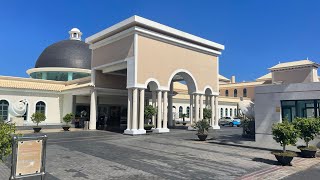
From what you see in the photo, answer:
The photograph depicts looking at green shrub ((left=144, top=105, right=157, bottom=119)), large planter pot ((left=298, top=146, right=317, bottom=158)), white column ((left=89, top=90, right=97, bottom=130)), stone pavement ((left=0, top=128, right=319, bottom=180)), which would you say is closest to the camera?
stone pavement ((left=0, top=128, right=319, bottom=180))

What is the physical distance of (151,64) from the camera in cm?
2755

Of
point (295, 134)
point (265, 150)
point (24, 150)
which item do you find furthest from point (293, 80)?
point (24, 150)

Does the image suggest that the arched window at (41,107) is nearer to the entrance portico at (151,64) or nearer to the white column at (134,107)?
the entrance portico at (151,64)

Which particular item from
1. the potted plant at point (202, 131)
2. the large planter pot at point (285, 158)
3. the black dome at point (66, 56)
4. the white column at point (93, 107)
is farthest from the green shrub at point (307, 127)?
the black dome at point (66, 56)

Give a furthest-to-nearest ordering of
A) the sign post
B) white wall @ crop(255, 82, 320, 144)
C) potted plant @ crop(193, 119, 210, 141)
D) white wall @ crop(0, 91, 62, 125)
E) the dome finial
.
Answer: the dome finial, white wall @ crop(0, 91, 62, 125), potted plant @ crop(193, 119, 210, 141), white wall @ crop(255, 82, 320, 144), the sign post

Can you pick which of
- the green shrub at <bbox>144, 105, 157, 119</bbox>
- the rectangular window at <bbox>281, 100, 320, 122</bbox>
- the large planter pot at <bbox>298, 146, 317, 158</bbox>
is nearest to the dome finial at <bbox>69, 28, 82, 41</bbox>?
the green shrub at <bbox>144, 105, 157, 119</bbox>

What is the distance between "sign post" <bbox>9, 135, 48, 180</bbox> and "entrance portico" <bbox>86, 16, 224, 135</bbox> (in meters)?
18.7

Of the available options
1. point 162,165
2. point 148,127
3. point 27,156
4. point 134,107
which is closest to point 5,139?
point 27,156

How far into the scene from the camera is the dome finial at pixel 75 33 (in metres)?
54.7

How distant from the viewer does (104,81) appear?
108 feet

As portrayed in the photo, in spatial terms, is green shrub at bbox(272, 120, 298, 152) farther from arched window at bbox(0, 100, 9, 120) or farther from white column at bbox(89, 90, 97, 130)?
arched window at bbox(0, 100, 9, 120)

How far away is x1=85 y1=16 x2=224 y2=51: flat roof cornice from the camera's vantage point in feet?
86.8

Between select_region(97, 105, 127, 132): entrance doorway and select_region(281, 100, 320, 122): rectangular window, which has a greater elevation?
select_region(281, 100, 320, 122): rectangular window

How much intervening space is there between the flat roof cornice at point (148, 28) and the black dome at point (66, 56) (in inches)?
636
